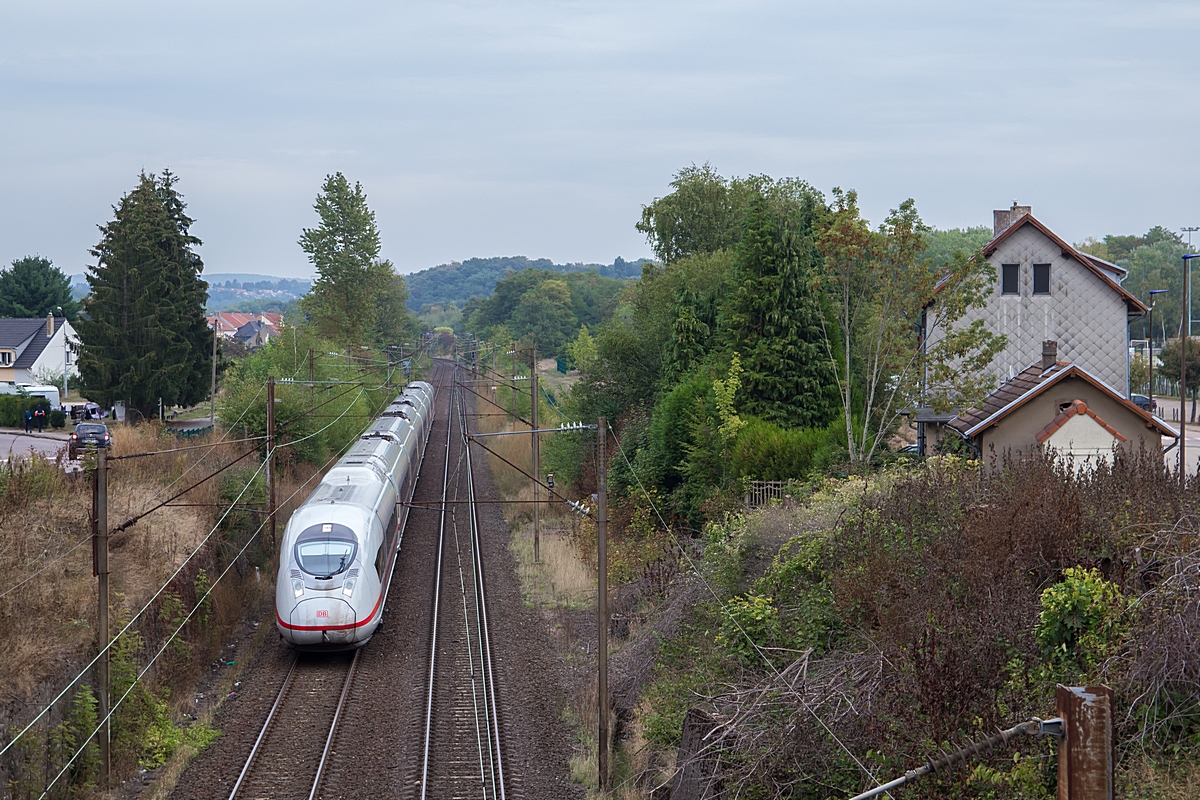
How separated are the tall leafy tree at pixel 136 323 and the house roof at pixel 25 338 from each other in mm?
25149

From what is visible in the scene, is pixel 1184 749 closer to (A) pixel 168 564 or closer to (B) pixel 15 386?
(A) pixel 168 564

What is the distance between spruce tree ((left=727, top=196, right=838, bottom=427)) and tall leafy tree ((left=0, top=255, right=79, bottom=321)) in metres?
72.1

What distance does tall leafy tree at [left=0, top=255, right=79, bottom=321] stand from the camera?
276ft

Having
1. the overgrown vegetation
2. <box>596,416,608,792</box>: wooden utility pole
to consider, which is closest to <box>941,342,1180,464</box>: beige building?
the overgrown vegetation

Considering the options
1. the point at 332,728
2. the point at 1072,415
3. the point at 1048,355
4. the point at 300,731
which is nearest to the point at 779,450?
the point at 1048,355

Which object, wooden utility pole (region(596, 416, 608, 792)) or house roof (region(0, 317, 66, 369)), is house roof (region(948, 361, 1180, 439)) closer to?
wooden utility pole (region(596, 416, 608, 792))

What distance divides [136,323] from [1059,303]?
1492 inches

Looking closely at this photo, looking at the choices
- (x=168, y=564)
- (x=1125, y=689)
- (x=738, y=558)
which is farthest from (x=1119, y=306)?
(x=168, y=564)

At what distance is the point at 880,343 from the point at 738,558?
28.2ft

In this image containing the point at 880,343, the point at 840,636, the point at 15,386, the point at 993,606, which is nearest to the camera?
the point at 993,606

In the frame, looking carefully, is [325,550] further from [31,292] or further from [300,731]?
[31,292]

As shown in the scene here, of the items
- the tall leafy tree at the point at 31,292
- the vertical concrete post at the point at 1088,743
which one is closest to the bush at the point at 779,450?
the vertical concrete post at the point at 1088,743

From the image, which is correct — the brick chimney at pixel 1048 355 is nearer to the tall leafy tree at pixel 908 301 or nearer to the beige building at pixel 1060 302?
the tall leafy tree at pixel 908 301

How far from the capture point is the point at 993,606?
9.63m
